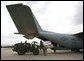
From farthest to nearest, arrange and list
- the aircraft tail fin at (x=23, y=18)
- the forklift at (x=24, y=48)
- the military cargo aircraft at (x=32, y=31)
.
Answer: the forklift at (x=24, y=48) → the military cargo aircraft at (x=32, y=31) → the aircraft tail fin at (x=23, y=18)

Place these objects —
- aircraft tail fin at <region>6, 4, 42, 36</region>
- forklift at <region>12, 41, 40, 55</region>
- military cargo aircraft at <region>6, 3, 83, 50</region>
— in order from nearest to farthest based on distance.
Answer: aircraft tail fin at <region>6, 4, 42, 36</region>, military cargo aircraft at <region>6, 3, 83, 50</region>, forklift at <region>12, 41, 40, 55</region>

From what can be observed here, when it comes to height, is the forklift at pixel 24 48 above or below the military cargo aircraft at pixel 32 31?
below

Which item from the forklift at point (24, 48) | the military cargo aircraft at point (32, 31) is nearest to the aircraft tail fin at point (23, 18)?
the military cargo aircraft at point (32, 31)

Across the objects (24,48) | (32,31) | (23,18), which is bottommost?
(24,48)

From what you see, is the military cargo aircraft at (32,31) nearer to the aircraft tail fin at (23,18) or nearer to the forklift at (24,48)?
the aircraft tail fin at (23,18)

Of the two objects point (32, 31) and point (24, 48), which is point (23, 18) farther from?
point (24, 48)

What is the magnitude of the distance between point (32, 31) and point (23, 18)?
7.01 ft

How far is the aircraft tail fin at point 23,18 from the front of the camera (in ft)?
48.4

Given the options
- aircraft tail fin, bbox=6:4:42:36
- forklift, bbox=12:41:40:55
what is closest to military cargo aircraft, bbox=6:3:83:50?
aircraft tail fin, bbox=6:4:42:36

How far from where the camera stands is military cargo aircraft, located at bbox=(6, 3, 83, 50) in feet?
49.0

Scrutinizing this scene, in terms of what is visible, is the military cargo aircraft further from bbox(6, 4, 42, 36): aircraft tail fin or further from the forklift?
the forklift

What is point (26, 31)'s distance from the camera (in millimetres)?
17109

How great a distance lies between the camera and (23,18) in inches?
610

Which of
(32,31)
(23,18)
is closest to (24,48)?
(32,31)
